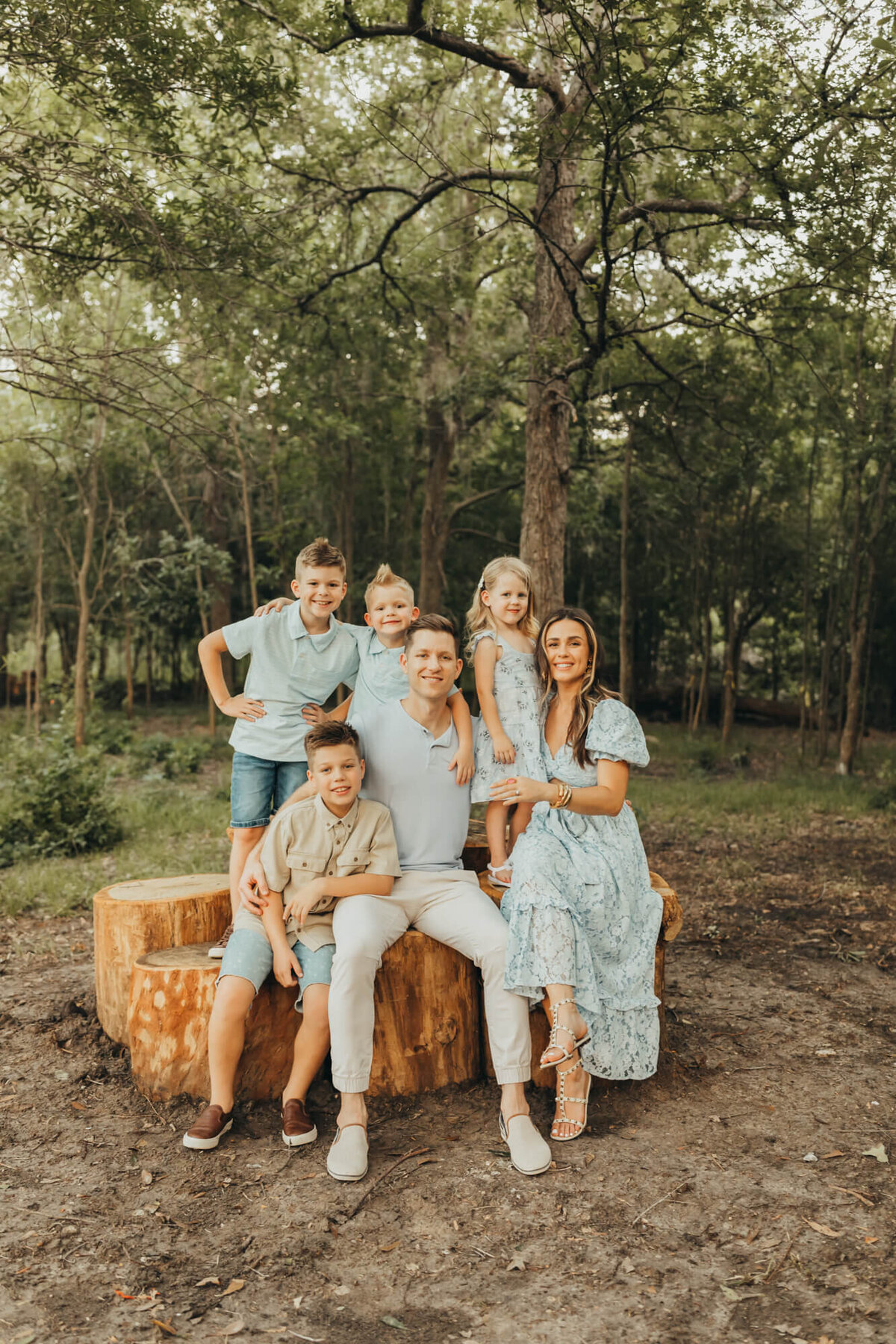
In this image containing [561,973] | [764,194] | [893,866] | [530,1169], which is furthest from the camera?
[893,866]

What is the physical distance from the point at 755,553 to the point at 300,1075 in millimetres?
13016

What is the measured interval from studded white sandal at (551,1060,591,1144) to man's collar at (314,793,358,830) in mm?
1057

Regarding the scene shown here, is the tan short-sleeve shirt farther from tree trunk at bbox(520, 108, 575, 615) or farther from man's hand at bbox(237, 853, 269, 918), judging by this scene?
tree trunk at bbox(520, 108, 575, 615)

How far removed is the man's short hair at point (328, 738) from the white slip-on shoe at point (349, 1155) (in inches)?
45.7

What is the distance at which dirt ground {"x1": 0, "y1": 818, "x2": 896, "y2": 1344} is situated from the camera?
225 cm

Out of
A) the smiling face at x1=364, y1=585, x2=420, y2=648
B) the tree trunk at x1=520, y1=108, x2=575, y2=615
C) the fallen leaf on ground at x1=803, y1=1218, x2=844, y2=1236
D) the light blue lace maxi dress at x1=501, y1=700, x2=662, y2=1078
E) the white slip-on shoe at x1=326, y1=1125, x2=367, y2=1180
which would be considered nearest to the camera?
the fallen leaf on ground at x1=803, y1=1218, x2=844, y2=1236

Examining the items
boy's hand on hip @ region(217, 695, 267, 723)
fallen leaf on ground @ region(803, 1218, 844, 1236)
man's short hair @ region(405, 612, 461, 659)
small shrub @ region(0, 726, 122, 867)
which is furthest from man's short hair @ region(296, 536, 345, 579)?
small shrub @ region(0, 726, 122, 867)

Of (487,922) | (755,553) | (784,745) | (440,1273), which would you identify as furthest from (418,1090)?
(755,553)

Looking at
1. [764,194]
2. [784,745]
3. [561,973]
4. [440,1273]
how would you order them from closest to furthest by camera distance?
[440,1273] → [561,973] → [764,194] → [784,745]

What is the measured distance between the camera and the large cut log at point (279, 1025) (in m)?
3.31

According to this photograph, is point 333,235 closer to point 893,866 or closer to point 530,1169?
point 893,866

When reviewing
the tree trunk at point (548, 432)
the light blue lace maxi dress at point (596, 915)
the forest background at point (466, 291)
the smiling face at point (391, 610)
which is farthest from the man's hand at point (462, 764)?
the tree trunk at point (548, 432)

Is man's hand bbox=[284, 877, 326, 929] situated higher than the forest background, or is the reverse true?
the forest background

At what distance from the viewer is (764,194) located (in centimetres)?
543
